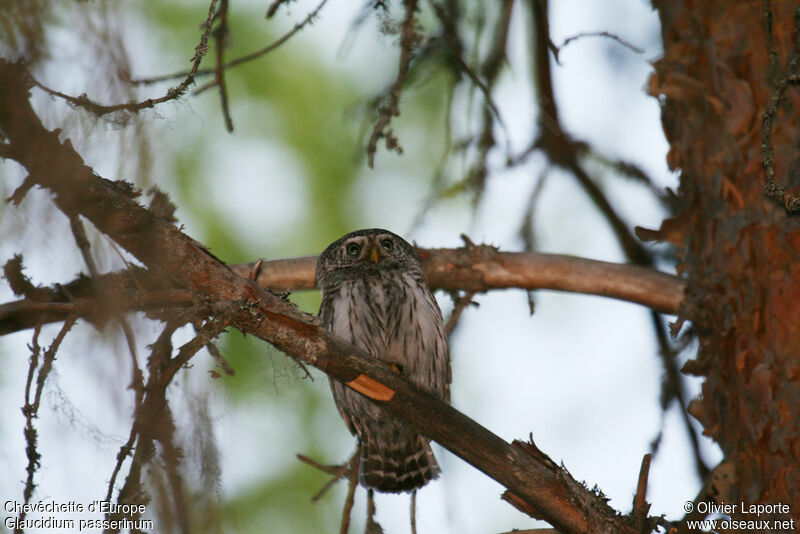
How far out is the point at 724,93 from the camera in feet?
12.2

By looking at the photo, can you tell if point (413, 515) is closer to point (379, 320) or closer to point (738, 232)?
point (379, 320)

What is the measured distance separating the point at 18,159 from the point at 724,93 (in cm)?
327

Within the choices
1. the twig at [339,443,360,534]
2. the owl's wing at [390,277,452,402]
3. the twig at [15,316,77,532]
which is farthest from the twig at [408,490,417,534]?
A: the twig at [15,316,77,532]

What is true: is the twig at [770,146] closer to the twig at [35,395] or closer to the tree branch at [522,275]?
the tree branch at [522,275]

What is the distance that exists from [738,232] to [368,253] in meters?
1.95

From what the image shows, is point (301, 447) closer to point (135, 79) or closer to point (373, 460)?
point (373, 460)

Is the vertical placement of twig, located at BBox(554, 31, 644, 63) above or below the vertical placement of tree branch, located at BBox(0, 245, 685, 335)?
above

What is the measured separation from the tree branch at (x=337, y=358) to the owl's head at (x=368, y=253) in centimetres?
176

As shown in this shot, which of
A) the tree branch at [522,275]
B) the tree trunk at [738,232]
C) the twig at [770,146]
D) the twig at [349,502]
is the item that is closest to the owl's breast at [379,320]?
the tree branch at [522,275]

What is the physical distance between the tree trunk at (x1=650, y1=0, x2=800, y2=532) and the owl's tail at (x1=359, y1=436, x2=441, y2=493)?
1414 millimetres

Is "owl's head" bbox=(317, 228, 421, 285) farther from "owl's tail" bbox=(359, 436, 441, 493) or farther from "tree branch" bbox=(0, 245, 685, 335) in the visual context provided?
"owl's tail" bbox=(359, 436, 441, 493)

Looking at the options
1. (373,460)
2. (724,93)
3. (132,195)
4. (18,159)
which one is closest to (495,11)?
(724,93)

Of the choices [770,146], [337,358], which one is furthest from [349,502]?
[770,146]

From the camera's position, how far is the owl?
13.6ft
